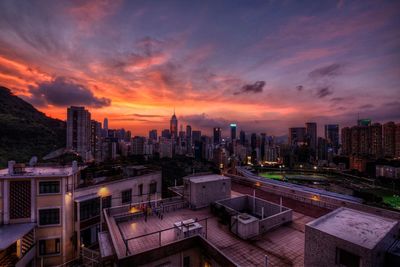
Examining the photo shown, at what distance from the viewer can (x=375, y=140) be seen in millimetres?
102438

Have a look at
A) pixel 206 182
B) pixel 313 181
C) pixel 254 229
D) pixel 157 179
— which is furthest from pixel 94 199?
pixel 313 181

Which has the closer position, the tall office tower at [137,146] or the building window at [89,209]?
the building window at [89,209]

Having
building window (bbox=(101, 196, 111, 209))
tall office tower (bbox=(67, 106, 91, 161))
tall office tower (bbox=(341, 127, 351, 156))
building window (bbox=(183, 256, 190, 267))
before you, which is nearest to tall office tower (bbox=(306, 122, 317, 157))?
tall office tower (bbox=(341, 127, 351, 156))

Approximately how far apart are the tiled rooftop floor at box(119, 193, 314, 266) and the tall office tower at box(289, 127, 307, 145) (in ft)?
598

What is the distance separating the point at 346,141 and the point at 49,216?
482 ft

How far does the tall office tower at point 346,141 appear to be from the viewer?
11625cm

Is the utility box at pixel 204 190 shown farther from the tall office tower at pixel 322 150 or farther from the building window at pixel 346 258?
the tall office tower at pixel 322 150

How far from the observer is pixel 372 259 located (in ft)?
19.4

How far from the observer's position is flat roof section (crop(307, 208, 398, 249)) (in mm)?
6421

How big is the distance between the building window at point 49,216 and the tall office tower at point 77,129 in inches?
1697

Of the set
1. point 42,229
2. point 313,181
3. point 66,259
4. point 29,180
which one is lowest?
point 313,181

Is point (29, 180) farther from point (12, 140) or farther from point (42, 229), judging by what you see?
point (12, 140)

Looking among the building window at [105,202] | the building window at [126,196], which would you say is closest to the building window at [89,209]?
the building window at [105,202]

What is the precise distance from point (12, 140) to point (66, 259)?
1761 inches
